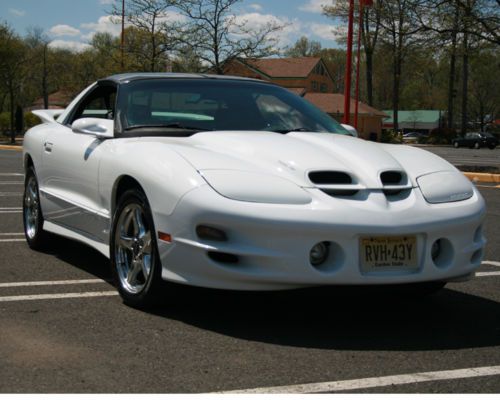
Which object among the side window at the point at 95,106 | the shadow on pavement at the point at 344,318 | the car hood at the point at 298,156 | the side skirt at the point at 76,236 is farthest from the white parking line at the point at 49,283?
the side window at the point at 95,106

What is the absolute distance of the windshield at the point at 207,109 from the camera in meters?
5.26

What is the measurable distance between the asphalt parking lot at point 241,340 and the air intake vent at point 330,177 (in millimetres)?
594

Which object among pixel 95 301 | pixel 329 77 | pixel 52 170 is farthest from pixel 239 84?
pixel 329 77

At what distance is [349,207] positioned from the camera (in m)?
4.11

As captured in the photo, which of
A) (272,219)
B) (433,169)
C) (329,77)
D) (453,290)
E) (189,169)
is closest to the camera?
(272,219)

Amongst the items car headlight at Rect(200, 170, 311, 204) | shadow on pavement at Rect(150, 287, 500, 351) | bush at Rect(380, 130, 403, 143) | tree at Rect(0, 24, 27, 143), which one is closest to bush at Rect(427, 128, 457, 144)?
bush at Rect(380, 130, 403, 143)

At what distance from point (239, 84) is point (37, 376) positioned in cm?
307

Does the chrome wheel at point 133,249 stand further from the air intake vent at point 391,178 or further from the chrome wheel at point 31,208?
the chrome wheel at point 31,208

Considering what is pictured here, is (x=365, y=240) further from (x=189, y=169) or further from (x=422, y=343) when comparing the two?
(x=189, y=169)

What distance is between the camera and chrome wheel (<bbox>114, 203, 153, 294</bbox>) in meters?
4.57

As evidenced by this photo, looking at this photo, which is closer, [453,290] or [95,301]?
[95,301]

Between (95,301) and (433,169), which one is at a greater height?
(433,169)

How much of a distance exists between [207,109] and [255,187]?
143 centimetres

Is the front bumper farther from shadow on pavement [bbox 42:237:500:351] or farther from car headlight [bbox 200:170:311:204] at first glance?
shadow on pavement [bbox 42:237:500:351]
